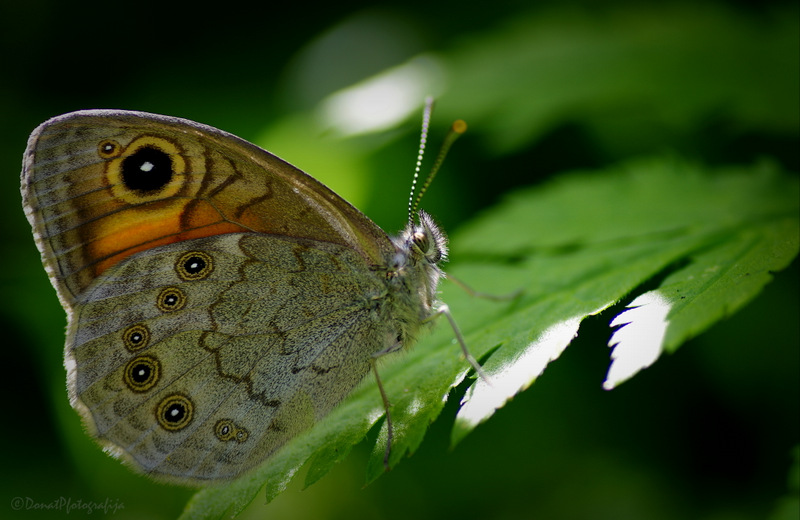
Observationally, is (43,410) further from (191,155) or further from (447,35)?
(447,35)

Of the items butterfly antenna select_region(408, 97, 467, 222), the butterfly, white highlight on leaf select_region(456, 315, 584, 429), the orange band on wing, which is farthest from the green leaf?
the orange band on wing

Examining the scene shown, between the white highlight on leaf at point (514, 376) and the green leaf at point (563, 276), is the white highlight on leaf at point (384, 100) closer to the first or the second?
the green leaf at point (563, 276)

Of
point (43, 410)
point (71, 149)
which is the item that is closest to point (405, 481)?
point (43, 410)

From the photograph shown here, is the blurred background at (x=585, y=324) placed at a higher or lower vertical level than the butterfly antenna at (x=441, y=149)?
lower

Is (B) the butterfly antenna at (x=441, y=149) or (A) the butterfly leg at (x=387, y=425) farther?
(B) the butterfly antenna at (x=441, y=149)

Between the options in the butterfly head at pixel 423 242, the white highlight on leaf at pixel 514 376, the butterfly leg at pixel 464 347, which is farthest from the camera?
the butterfly head at pixel 423 242

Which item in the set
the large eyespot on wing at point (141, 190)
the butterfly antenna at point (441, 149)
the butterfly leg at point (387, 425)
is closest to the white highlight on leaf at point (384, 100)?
the butterfly antenna at point (441, 149)

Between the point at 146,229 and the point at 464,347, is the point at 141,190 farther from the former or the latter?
the point at 464,347
